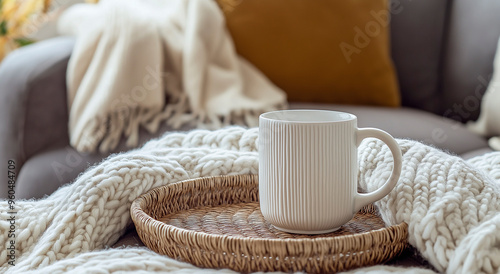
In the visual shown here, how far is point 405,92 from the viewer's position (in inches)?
64.8

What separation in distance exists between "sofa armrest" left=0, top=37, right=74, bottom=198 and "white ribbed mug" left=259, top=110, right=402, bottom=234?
82cm

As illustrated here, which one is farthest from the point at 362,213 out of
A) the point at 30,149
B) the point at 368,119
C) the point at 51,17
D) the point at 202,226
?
the point at 51,17

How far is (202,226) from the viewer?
25.5 inches

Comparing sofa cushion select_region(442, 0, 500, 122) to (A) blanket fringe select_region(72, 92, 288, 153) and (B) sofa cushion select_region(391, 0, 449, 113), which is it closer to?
(B) sofa cushion select_region(391, 0, 449, 113)

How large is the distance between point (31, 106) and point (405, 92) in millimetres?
1007

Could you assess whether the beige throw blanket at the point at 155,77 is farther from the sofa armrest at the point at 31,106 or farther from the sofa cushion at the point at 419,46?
the sofa cushion at the point at 419,46

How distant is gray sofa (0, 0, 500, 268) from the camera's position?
1255 mm

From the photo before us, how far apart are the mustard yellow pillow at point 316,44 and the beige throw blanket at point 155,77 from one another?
0.05 metres

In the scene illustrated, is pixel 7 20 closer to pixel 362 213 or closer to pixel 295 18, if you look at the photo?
pixel 295 18

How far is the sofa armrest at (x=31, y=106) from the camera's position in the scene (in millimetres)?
1259

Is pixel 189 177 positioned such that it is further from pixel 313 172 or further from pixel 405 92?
pixel 405 92

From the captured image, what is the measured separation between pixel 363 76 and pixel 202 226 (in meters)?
0.98

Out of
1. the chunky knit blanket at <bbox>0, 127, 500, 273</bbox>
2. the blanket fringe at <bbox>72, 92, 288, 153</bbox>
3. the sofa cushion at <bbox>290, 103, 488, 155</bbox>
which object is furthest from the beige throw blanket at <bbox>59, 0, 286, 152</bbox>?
the chunky knit blanket at <bbox>0, 127, 500, 273</bbox>

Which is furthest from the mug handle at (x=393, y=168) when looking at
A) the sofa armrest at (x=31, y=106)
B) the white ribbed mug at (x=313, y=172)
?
the sofa armrest at (x=31, y=106)
